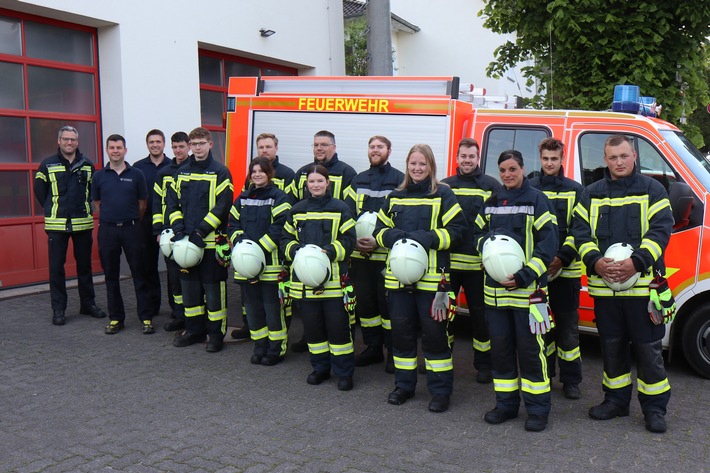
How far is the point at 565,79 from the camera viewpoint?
10922 millimetres

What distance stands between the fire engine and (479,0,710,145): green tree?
373 centimetres

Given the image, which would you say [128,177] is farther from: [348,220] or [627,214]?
[627,214]

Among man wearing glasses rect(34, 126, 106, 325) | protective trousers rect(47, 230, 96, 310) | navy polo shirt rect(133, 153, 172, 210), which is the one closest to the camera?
man wearing glasses rect(34, 126, 106, 325)

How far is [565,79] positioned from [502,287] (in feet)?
23.3

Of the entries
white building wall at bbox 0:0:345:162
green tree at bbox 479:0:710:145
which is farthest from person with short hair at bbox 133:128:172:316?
green tree at bbox 479:0:710:145

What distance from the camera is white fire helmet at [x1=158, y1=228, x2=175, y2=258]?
21.9 feet

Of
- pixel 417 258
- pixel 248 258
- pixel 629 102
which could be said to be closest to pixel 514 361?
pixel 417 258

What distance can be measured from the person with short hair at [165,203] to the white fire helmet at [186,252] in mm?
446

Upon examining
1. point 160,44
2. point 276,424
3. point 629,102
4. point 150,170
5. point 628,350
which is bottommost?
point 276,424

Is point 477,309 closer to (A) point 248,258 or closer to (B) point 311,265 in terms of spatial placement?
(B) point 311,265

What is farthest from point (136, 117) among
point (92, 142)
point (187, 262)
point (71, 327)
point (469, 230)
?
point (469, 230)

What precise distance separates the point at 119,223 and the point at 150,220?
0.50m

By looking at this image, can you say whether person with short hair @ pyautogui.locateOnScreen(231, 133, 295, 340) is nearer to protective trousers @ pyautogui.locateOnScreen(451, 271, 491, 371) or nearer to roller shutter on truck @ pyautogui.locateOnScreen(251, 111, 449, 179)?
roller shutter on truck @ pyautogui.locateOnScreen(251, 111, 449, 179)

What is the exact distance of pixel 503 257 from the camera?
4605 millimetres
